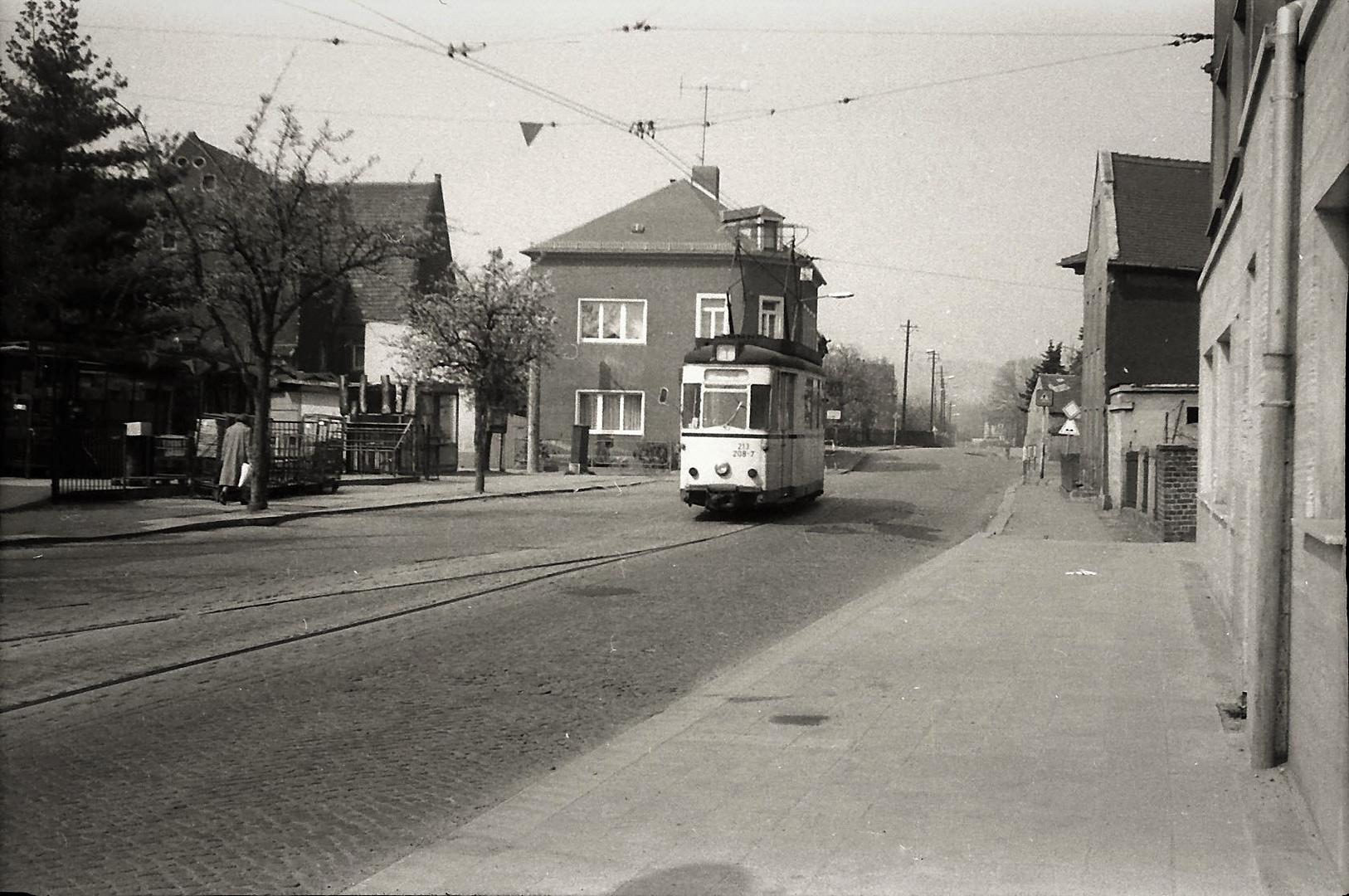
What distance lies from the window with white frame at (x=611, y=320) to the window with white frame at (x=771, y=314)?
4.58 metres

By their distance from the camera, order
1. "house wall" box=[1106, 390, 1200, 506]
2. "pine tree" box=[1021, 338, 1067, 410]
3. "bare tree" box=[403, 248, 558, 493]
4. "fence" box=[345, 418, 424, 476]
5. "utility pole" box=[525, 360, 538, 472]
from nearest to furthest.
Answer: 1. "house wall" box=[1106, 390, 1200, 506]
2. "bare tree" box=[403, 248, 558, 493]
3. "fence" box=[345, 418, 424, 476]
4. "utility pole" box=[525, 360, 538, 472]
5. "pine tree" box=[1021, 338, 1067, 410]

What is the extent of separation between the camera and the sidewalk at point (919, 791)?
14.5 feet

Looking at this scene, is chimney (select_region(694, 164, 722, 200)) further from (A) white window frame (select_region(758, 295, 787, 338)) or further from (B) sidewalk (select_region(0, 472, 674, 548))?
(B) sidewalk (select_region(0, 472, 674, 548))

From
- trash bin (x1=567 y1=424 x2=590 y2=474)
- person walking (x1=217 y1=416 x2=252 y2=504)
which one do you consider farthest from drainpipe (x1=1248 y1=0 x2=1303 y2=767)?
trash bin (x1=567 y1=424 x2=590 y2=474)

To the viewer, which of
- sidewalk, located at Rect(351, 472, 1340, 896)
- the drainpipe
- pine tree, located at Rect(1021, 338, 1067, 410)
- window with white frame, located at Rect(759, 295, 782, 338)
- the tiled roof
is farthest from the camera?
pine tree, located at Rect(1021, 338, 1067, 410)

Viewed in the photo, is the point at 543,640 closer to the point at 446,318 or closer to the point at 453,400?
the point at 446,318

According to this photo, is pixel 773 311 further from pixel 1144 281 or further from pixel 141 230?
pixel 141 230

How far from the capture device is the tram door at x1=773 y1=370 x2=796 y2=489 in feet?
69.6

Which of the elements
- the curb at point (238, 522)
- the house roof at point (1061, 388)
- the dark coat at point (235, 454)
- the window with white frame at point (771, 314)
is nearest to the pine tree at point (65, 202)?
the dark coat at point (235, 454)

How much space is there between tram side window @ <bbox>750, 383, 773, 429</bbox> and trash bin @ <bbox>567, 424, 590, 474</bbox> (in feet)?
63.7

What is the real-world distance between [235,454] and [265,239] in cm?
409

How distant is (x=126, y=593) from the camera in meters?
11.4

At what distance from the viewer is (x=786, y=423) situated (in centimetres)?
2167

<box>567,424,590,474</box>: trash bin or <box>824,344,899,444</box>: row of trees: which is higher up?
<box>824,344,899,444</box>: row of trees
